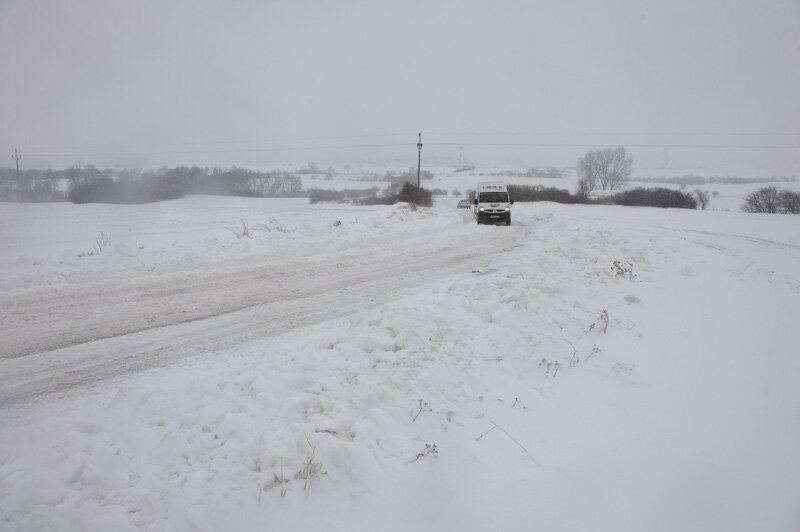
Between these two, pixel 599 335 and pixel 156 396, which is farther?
pixel 599 335

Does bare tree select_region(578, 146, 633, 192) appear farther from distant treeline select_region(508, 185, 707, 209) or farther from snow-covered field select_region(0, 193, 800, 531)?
snow-covered field select_region(0, 193, 800, 531)

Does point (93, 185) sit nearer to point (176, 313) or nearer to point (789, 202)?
point (176, 313)

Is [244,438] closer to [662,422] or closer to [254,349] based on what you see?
[254,349]

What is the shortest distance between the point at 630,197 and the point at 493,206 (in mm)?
34339

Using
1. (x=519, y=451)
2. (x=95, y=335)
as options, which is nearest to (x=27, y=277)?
(x=95, y=335)

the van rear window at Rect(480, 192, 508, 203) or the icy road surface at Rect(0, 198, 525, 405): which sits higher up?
the van rear window at Rect(480, 192, 508, 203)

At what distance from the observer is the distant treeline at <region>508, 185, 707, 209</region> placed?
1567 inches

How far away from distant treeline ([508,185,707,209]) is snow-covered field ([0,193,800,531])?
36514 mm

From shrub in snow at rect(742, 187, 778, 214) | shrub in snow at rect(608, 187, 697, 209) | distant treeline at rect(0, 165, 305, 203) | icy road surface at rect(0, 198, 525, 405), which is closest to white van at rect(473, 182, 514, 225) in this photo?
icy road surface at rect(0, 198, 525, 405)

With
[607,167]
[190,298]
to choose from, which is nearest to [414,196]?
[190,298]

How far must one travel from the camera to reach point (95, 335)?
16.4 ft

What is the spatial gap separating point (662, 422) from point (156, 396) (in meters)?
5.18

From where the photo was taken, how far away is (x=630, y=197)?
43750 millimetres

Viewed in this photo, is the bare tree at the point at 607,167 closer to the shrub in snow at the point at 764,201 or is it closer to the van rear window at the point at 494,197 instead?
the shrub in snow at the point at 764,201
